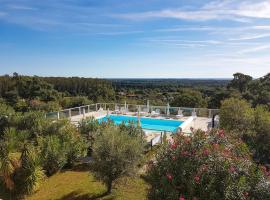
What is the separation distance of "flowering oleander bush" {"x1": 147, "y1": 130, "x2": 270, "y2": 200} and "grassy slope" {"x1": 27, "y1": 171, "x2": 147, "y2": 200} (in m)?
3.32

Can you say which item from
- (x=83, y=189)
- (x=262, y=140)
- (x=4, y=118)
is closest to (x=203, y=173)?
(x=83, y=189)

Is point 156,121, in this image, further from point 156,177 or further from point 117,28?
point 156,177

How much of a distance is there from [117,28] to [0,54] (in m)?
14.7

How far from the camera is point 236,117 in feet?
39.9

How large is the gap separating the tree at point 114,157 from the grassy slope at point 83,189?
71 centimetres

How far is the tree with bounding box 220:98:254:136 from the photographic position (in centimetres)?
1177

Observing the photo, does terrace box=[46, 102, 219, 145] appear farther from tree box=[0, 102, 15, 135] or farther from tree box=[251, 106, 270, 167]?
tree box=[251, 106, 270, 167]

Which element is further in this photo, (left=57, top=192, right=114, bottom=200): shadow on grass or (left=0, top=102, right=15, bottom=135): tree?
(left=0, top=102, right=15, bottom=135): tree

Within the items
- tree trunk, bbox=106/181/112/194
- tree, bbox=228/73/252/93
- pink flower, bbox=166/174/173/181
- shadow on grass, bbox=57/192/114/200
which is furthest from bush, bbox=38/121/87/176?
tree, bbox=228/73/252/93

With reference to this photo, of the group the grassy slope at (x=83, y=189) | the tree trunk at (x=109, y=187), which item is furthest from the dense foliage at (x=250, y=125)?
the tree trunk at (x=109, y=187)

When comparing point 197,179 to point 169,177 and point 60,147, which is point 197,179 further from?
point 60,147

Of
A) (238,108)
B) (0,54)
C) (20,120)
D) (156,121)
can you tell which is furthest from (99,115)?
(0,54)

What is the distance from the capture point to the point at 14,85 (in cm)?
4338

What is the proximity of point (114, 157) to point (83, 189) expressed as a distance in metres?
2.34
